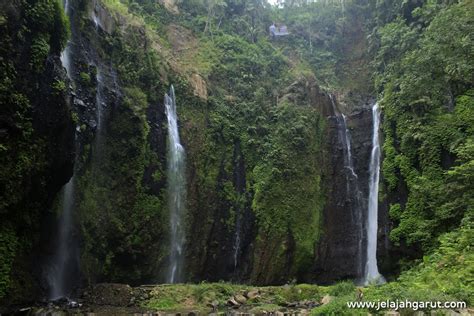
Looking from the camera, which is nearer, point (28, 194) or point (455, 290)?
point (455, 290)

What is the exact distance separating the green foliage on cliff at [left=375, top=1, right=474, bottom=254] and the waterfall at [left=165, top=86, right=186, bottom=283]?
864 centimetres

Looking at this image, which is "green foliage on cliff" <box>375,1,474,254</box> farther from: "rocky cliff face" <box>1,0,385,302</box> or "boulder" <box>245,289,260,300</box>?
"boulder" <box>245,289,260,300</box>

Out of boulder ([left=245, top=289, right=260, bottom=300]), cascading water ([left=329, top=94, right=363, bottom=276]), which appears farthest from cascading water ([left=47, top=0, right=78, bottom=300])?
cascading water ([left=329, top=94, right=363, bottom=276])

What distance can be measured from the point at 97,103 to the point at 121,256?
5.81 metres

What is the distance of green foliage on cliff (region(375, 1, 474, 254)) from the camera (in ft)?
45.4

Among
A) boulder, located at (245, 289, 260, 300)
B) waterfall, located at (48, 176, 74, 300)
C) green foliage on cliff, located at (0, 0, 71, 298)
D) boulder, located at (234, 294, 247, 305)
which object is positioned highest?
green foliage on cliff, located at (0, 0, 71, 298)

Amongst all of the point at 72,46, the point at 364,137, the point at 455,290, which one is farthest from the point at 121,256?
the point at 364,137

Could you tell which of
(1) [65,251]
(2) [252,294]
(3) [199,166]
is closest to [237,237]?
(3) [199,166]

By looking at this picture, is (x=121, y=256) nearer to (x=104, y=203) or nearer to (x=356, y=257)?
(x=104, y=203)

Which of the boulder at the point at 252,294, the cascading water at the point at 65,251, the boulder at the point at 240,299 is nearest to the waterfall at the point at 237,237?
the boulder at the point at 252,294

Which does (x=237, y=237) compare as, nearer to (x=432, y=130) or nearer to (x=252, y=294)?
(x=252, y=294)

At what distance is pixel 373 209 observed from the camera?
18.5 metres

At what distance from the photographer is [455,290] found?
796 cm

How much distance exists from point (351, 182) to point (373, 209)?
1783 millimetres
